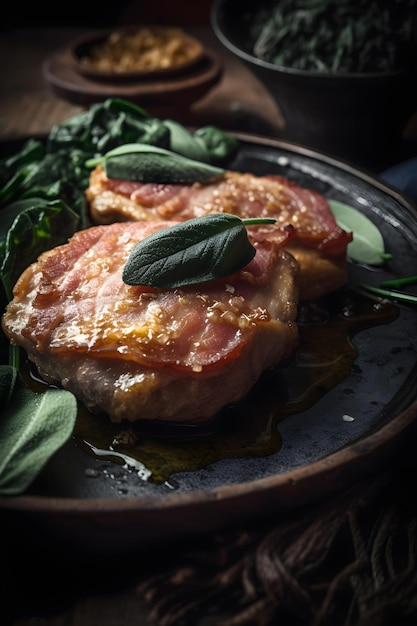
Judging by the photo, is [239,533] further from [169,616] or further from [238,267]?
[238,267]

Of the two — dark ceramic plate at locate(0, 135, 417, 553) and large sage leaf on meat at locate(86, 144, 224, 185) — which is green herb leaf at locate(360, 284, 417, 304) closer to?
dark ceramic plate at locate(0, 135, 417, 553)

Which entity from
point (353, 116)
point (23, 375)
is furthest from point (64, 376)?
point (353, 116)

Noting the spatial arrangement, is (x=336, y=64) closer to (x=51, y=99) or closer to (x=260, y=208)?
(x=260, y=208)

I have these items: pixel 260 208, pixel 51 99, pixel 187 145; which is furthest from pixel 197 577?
pixel 51 99

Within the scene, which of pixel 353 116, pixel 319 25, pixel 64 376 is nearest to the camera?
pixel 64 376

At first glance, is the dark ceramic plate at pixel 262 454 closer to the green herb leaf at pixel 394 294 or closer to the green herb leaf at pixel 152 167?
the green herb leaf at pixel 394 294

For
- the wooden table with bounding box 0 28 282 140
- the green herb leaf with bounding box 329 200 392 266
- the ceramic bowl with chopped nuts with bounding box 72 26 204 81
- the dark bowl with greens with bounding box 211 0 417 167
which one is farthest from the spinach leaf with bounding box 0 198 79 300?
the ceramic bowl with chopped nuts with bounding box 72 26 204 81

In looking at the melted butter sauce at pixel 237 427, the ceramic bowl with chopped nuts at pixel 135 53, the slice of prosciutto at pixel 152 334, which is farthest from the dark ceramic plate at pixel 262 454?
the ceramic bowl with chopped nuts at pixel 135 53
